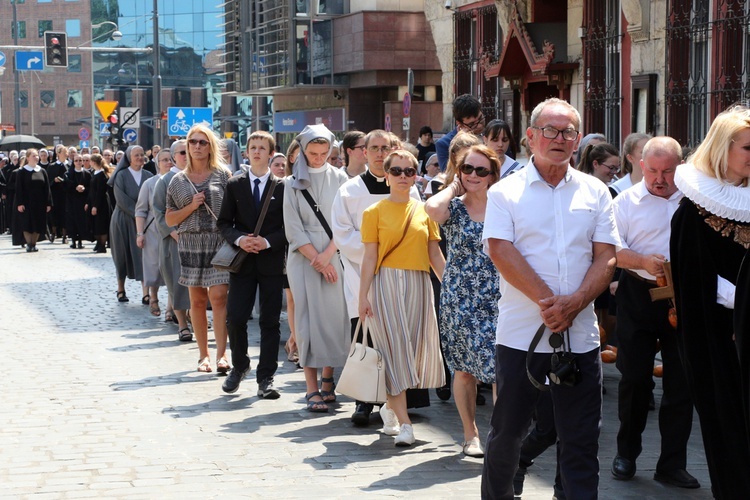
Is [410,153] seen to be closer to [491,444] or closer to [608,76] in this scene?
[491,444]

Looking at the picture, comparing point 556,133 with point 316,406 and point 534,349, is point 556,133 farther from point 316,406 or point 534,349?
point 316,406

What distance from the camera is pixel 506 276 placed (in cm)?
530

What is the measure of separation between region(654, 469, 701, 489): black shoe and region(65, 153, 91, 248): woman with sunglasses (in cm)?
2245

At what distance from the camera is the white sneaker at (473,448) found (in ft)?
24.4

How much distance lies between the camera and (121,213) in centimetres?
1609

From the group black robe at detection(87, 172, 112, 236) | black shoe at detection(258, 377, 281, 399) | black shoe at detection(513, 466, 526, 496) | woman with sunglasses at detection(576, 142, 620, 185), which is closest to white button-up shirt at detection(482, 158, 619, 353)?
black shoe at detection(513, 466, 526, 496)

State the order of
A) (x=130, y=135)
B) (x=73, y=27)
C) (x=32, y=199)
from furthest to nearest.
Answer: (x=73, y=27)
(x=130, y=135)
(x=32, y=199)

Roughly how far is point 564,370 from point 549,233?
564 millimetres

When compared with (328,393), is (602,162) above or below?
above

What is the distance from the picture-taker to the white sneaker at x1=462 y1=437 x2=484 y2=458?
7.43m

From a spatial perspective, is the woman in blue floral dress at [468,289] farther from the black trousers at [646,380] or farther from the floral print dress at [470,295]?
the black trousers at [646,380]

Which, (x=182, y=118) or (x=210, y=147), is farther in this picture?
(x=182, y=118)

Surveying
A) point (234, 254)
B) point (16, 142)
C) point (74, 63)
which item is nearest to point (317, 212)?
point (234, 254)

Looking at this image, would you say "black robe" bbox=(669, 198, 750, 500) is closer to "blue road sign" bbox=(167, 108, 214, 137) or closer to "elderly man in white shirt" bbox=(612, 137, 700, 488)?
"elderly man in white shirt" bbox=(612, 137, 700, 488)
